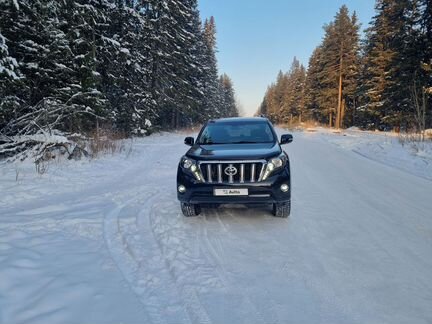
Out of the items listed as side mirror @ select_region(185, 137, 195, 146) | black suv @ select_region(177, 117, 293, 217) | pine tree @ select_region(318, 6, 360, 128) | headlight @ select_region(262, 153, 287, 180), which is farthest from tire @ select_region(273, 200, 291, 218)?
pine tree @ select_region(318, 6, 360, 128)

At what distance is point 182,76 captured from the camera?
28.2m

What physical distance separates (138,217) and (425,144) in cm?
1311

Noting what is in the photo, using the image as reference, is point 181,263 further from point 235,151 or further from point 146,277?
point 235,151

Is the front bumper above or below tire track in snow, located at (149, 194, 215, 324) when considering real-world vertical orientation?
above

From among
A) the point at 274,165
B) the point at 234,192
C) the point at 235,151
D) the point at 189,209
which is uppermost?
the point at 235,151

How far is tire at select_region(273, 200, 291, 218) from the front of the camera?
5.30 metres

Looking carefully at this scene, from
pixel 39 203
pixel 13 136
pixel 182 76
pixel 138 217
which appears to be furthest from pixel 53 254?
pixel 182 76

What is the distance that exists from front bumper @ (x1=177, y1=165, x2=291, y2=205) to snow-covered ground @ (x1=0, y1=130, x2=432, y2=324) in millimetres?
441

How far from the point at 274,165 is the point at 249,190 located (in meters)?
0.62

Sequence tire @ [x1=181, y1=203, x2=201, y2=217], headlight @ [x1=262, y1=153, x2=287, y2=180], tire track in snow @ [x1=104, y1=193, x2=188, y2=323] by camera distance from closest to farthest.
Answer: tire track in snow @ [x1=104, y1=193, x2=188, y2=323] → headlight @ [x1=262, y1=153, x2=287, y2=180] → tire @ [x1=181, y1=203, x2=201, y2=217]

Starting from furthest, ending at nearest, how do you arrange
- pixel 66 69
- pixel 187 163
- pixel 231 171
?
pixel 66 69
pixel 187 163
pixel 231 171

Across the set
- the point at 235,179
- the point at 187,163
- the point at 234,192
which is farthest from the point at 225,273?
the point at 187,163

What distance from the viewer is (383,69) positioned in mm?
31781

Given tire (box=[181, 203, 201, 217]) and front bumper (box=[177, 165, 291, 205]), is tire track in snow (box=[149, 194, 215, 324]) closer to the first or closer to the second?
tire (box=[181, 203, 201, 217])
